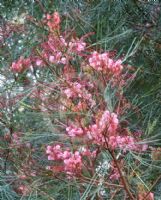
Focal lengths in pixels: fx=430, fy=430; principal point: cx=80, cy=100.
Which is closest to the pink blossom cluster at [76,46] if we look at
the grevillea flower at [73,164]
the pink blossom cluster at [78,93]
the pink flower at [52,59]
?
the pink flower at [52,59]

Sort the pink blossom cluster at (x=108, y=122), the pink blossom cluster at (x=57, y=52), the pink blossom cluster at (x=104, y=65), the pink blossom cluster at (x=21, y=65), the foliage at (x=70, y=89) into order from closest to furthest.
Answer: the pink blossom cluster at (x=108, y=122)
the pink blossom cluster at (x=104, y=65)
the foliage at (x=70, y=89)
the pink blossom cluster at (x=57, y=52)
the pink blossom cluster at (x=21, y=65)

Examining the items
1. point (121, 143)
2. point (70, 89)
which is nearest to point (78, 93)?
point (70, 89)

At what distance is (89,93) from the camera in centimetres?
242

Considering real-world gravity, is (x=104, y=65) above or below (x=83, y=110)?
above

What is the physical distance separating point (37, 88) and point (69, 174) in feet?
1.93

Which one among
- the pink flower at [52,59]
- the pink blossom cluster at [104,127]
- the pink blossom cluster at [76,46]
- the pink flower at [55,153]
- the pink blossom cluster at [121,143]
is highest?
the pink blossom cluster at [76,46]

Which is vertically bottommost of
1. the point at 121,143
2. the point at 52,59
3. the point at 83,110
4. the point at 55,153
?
the point at 55,153

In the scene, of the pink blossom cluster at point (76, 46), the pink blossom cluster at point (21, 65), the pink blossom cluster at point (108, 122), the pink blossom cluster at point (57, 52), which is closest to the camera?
the pink blossom cluster at point (108, 122)

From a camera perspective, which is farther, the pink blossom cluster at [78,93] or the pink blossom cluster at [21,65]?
Answer: the pink blossom cluster at [21,65]

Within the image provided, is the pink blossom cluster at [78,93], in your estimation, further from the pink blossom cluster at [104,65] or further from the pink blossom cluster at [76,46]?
the pink blossom cluster at [76,46]

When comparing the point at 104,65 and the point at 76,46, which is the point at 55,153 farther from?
the point at 76,46

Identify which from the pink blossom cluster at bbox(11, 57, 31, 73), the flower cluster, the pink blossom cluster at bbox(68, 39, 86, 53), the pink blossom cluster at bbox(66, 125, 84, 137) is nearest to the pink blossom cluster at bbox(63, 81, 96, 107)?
the flower cluster

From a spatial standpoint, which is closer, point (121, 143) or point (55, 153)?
point (121, 143)

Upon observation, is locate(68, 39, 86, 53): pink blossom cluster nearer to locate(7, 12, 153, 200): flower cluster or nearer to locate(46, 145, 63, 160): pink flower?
locate(7, 12, 153, 200): flower cluster
